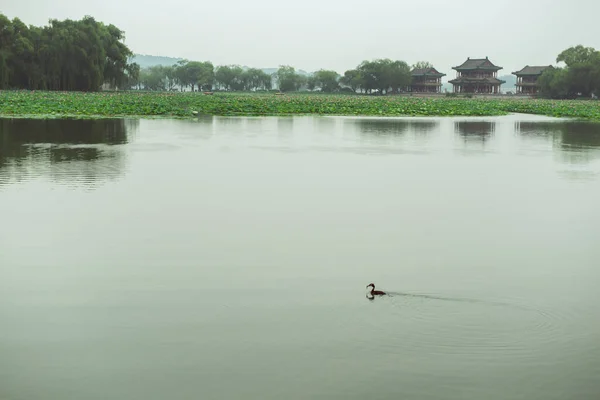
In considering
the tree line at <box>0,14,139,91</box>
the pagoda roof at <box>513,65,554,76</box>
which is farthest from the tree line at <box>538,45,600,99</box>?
the tree line at <box>0,14,139,91</box>

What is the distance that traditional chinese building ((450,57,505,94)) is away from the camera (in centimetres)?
9394

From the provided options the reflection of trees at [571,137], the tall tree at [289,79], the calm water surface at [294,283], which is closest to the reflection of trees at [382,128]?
the reflection of trees at [571,137]

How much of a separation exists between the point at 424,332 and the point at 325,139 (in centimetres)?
1818

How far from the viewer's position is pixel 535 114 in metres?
48.7

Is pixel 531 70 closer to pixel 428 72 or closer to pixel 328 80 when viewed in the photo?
pixel 428 72

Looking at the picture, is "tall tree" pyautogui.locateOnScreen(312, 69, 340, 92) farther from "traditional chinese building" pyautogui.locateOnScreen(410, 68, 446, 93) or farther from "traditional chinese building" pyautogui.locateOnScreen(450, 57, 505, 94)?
"traditional chinese building" pyautogui.locateOnScreen(450, 57, 505, 94)

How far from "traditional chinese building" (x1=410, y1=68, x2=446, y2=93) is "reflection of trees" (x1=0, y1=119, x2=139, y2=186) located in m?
77.5

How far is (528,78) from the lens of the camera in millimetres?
94688

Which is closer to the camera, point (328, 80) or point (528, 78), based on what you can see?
point (528, 78)

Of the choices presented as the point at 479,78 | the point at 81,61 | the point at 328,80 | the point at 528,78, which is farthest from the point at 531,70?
the point at 81,61

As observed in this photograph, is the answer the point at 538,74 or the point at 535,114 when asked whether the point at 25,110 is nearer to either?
the point at 535,114

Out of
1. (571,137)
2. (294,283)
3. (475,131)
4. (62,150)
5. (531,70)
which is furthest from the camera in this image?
(531,70)

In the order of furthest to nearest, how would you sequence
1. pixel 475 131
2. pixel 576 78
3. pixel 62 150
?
1. pixel 576 78
2. pixel 475 131
3. pixel 62 150

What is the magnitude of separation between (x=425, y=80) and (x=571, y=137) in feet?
249
